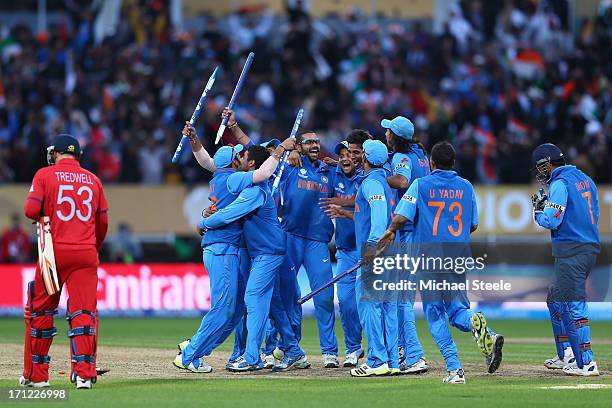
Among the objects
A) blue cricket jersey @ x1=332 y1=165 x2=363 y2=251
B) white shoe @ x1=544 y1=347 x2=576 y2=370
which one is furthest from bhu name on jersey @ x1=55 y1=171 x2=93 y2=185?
white shoe @ x1=544 y1=347 x2=576 y2=370

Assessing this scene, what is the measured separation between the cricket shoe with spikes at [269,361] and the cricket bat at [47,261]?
3.37m

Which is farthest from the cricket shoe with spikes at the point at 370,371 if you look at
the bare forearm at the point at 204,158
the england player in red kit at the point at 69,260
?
the bare forearm at the point at 204,158

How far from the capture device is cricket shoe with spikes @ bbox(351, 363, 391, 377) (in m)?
13.7

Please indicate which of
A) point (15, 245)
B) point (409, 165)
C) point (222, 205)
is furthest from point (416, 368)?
point (15, 245)

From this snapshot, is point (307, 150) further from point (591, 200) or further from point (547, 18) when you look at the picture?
point (547, 18)

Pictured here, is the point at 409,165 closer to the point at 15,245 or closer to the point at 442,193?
the point at 442,193

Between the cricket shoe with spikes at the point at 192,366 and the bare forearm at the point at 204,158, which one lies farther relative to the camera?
the bare forearm at the point at 204,158

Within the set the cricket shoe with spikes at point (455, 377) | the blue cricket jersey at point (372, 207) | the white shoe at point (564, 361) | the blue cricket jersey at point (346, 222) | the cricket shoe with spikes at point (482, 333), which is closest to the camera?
the cricket shoe with spikes at point (455, 377)

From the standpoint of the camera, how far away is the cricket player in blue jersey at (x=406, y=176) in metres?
14.0

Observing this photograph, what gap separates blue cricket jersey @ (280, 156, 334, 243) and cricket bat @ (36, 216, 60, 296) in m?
3.86

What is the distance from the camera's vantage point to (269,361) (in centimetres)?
1485

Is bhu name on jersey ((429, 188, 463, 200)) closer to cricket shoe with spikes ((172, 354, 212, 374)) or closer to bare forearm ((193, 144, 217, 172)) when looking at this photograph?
bare forearm ((193, 144, 217, 172))

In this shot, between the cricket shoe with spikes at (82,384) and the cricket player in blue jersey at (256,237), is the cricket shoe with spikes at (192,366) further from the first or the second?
the cricket shoe with spikes at (82,384)

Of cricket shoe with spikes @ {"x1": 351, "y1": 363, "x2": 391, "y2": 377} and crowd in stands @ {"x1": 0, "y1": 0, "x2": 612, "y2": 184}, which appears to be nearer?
cricket shoe with spikes @ {"x1": 351, "y1": 363, "x2": 391, "y2": 377}
